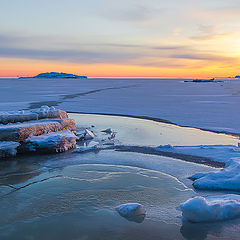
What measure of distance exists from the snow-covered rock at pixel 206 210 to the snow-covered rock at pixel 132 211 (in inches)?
25.1

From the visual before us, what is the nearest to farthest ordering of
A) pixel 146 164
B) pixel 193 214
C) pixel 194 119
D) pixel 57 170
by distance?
pixel 193 214
pixel 57 170
pixel 146 164
pixel 194 119

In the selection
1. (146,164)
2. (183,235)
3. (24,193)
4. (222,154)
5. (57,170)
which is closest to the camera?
(183,235)

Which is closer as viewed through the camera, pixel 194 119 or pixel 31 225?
pixel 31 225

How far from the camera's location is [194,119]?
13.8 m

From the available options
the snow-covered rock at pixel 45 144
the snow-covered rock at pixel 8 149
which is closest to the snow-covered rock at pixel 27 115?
the snow-covered rock at pixel 45 144

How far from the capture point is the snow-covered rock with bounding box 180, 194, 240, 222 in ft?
13.5

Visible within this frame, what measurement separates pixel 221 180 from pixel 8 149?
5465 mm

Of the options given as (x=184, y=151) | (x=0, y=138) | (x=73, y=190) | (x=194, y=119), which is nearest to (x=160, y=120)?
(x=194, y=119)

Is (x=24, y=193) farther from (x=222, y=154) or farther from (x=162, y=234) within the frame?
(x=222, y=154)

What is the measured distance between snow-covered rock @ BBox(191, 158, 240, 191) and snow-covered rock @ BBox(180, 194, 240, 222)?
0.99 meters

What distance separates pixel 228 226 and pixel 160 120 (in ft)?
33.0

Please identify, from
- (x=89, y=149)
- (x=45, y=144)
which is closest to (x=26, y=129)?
(x=45, y=144)

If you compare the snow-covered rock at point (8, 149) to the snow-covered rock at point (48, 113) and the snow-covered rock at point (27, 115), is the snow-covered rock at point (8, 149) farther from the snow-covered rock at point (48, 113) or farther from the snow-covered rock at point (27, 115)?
the snow-covered rock at point (48, 113)

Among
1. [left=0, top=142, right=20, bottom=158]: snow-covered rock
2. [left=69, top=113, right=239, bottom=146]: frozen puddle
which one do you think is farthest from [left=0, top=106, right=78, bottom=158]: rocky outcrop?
[left=69, top=113, right=239, bottom=146]: frozen puddle
